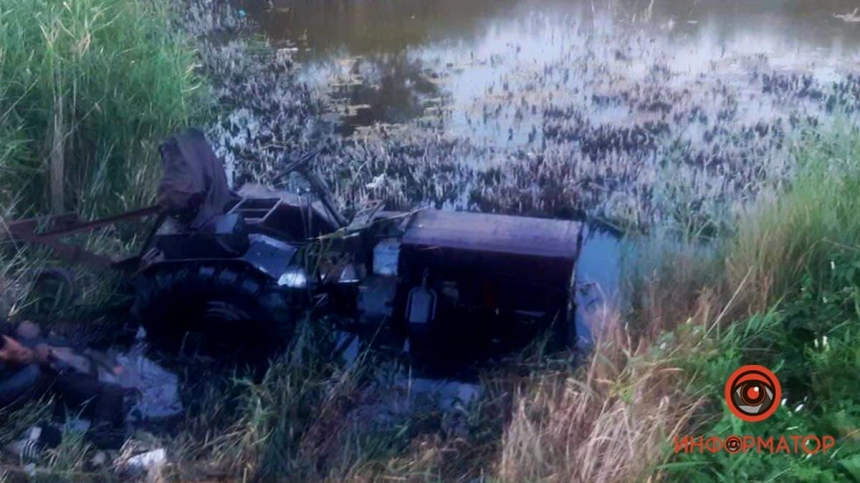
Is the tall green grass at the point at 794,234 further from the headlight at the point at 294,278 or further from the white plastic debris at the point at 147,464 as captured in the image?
the white plastic debris at the point at 147,464

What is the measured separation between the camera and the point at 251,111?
9.59 meters

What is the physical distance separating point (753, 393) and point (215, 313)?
10.2 ft

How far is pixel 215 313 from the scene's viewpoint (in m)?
5.62

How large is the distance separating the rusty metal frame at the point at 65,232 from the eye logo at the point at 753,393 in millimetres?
3372

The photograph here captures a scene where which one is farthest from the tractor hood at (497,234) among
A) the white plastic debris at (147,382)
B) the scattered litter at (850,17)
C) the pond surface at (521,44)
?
the scattered litter at (850,17)

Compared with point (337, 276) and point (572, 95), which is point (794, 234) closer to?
point (337, 276)

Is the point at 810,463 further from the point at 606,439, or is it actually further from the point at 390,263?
the point at 390,263

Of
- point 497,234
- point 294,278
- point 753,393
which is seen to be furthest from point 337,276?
point 753,393

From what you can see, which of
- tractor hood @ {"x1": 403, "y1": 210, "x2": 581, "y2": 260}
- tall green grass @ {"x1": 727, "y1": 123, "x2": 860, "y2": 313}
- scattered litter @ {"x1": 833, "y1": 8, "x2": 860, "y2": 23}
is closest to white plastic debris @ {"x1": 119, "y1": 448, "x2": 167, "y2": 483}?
tractor hood @ {"x1": 403, "y1": 210, "x2": 581, "y2": 260}

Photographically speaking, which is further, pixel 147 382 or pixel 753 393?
pixel 147 382

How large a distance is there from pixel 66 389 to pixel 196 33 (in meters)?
7.33

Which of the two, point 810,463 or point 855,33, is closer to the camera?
point 810,463

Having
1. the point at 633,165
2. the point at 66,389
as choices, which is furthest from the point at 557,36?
the point at 66,389

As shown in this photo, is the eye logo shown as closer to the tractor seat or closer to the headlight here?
the headlight
